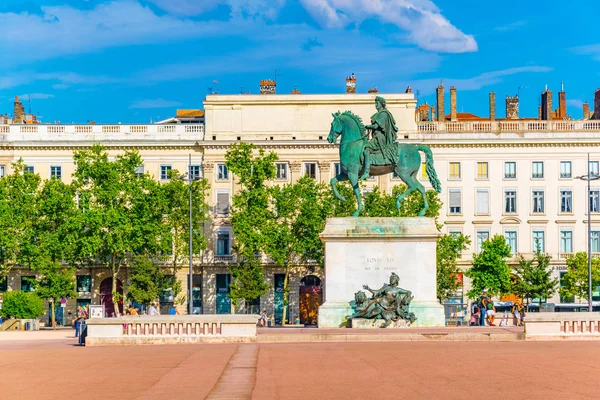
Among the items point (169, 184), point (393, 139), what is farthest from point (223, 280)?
point (393, 139)

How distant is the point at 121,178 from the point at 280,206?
10726 mm

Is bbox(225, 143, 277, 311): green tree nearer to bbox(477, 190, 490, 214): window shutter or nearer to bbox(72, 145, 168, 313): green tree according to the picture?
bbox(72, 145, 168, 313): green tree

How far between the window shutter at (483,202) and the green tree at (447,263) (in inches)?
254

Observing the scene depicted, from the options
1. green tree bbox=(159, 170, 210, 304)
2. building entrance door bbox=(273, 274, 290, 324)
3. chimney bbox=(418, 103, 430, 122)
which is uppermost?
chimney bbox=(418, 103, 430, 122)

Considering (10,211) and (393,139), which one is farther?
(10,211)

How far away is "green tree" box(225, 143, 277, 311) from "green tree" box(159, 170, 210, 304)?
7.50 ft

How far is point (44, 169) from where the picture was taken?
8881 centimetres

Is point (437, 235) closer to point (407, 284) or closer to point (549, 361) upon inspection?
point (407, 284)

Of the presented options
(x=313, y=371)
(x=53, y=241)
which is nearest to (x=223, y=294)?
(x=53, y=241)

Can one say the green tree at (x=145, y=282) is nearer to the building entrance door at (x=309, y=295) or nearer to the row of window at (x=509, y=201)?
the building entrance door at (x=309, y=295)

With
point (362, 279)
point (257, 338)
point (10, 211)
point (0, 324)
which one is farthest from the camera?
point (10, 211)

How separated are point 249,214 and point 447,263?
13536mm

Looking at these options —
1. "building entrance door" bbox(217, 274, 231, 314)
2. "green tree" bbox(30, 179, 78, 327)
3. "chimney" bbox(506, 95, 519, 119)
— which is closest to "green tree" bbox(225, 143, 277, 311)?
"building entrance door" bbox(217, 274, 231, 314)

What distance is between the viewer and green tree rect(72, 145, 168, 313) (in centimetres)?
7706
